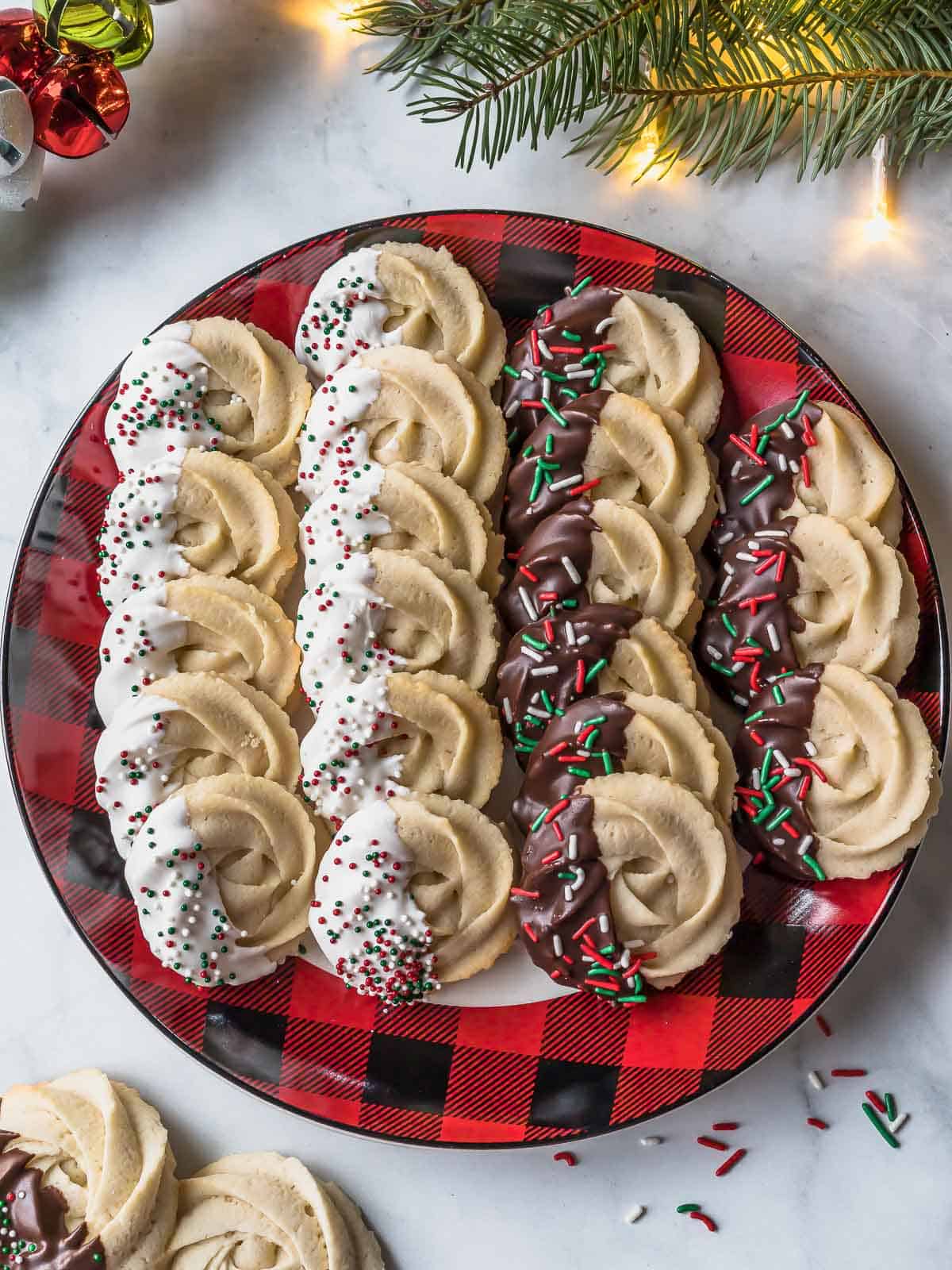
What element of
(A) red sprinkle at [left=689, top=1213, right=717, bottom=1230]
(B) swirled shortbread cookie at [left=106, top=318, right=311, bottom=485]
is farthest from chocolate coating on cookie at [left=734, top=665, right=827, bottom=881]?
(B) swirled shortbread cookie at [left=106, top=318, right=311, bottom=485]

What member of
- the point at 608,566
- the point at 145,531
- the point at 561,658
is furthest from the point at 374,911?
the point at 145,531

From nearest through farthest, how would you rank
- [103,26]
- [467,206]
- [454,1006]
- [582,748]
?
[582,748] → [454,1006] → [103,26] → [467,206]

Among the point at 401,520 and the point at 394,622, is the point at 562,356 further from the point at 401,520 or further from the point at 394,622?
Answer: the point at 394,622

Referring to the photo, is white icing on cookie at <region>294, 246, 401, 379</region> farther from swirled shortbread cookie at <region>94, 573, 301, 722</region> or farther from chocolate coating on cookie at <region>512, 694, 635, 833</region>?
chocolate coating on cookie at <region>512, 694, 635, 833</region>

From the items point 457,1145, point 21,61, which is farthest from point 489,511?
point 21,61

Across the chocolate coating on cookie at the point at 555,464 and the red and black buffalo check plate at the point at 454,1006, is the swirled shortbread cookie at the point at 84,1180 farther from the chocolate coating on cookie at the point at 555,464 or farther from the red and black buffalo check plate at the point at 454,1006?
the chocolate coating on cookie at the point at 555,464

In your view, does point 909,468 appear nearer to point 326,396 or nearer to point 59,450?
point 326,396

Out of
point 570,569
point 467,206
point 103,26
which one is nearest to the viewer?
point 570,569
